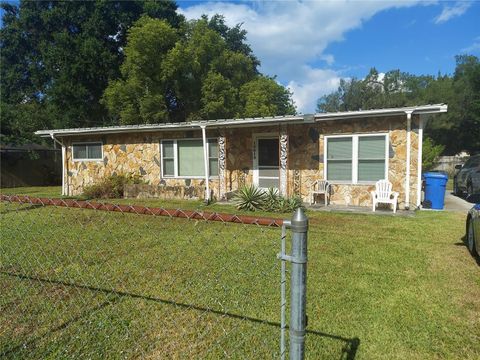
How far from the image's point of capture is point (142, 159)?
1402 cm

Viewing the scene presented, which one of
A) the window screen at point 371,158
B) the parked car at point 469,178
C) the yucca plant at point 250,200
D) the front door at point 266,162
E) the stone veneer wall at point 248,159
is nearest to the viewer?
the stone veneer wall at point 248,159

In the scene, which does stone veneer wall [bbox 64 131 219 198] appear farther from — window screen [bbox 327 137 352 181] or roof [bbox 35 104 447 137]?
window screen [bbox 327 137 352 181]

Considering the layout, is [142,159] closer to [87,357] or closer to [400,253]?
[400,253]

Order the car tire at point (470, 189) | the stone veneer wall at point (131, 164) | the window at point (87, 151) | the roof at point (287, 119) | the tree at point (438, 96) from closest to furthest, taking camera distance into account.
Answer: the roof at point (287, 119) < the car tire at point (470, 189) < the stone veneer wall at point (131, 164) < the window at point (87, 151) < the tree at point (438, 96)

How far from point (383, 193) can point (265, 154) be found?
424 cm

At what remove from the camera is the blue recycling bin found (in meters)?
10.1

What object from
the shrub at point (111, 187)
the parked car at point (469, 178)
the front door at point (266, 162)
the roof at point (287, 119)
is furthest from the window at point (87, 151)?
the parked car at point (469, 178)

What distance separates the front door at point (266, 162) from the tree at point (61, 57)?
16.6m

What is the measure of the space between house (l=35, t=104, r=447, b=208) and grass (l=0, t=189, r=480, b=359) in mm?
3699

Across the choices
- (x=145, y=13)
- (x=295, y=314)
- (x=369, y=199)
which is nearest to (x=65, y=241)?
(x=295, y=314)

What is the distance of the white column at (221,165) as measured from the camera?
12314mm

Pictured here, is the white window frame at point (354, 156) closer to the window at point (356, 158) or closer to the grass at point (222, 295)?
the window at point (356, 158)

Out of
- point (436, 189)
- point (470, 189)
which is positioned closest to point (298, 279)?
point (436, 189)

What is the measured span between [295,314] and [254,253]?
3.89 metres
